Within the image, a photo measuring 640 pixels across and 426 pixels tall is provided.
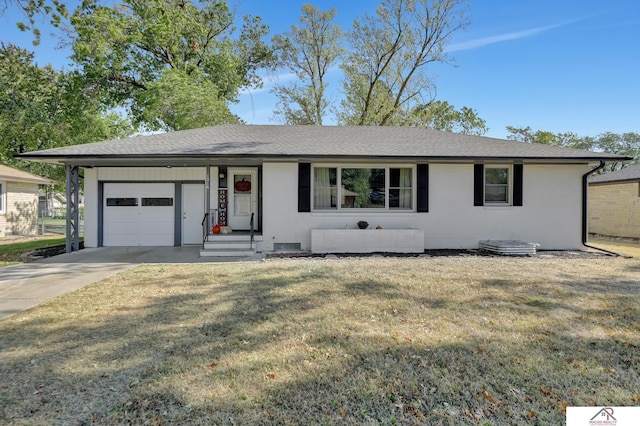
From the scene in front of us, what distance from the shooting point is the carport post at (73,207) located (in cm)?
1063

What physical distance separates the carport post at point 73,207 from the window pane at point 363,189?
851 centimetres

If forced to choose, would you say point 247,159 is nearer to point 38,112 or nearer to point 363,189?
point 363,189

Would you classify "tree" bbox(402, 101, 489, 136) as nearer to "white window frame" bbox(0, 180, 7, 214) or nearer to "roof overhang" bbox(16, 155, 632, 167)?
"roof overhang" bbox(16, 155, 632, 167)

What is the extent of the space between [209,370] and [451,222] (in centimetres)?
956

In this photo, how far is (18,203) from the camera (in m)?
17.7

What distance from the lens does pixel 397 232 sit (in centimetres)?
1052

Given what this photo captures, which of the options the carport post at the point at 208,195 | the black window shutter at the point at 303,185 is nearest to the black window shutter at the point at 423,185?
the black window shutter at the point at 303,185

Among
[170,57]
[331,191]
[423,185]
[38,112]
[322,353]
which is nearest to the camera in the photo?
[322,353]

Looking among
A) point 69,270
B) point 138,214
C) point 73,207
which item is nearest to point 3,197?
point 73,207

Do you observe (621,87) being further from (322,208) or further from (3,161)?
(3,161)

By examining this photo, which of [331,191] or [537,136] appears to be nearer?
[331,191]

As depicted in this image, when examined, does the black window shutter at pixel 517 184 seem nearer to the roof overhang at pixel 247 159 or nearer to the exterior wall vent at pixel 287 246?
the roof overhang at pixel 247 159

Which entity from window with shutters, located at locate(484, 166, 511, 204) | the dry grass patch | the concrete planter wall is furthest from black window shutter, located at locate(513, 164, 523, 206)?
the dry grass patch

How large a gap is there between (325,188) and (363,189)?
1.26 m
